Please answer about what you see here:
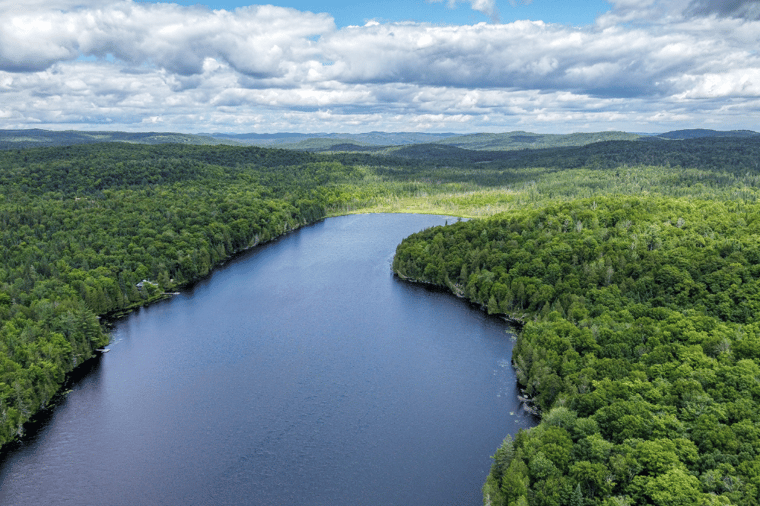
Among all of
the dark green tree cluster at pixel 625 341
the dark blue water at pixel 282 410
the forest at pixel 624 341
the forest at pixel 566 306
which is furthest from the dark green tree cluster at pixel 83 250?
the forest at pixel 624 341

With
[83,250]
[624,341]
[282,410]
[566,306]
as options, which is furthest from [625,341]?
[83,250]

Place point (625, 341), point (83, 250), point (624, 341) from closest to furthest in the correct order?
point (625, 341), point (624, 341), point (83, 250)

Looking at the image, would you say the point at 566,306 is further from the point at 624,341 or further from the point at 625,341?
the point at 625,341

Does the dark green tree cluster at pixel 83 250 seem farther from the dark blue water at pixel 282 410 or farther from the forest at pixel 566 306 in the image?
the dark blue water at pixel 282 410

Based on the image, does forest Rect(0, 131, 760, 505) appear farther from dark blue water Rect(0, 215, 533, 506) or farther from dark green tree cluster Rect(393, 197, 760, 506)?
dark blue water Rect(0, 215, 533, 506)

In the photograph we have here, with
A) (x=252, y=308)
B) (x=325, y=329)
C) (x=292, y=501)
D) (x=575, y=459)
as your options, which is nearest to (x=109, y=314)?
(x=252, y=308)

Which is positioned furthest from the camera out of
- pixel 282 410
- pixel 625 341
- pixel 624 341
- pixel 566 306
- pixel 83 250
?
pixel 83 250

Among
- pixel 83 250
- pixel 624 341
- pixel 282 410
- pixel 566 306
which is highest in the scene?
pixel 83 250

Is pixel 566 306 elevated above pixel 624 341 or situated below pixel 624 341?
below
